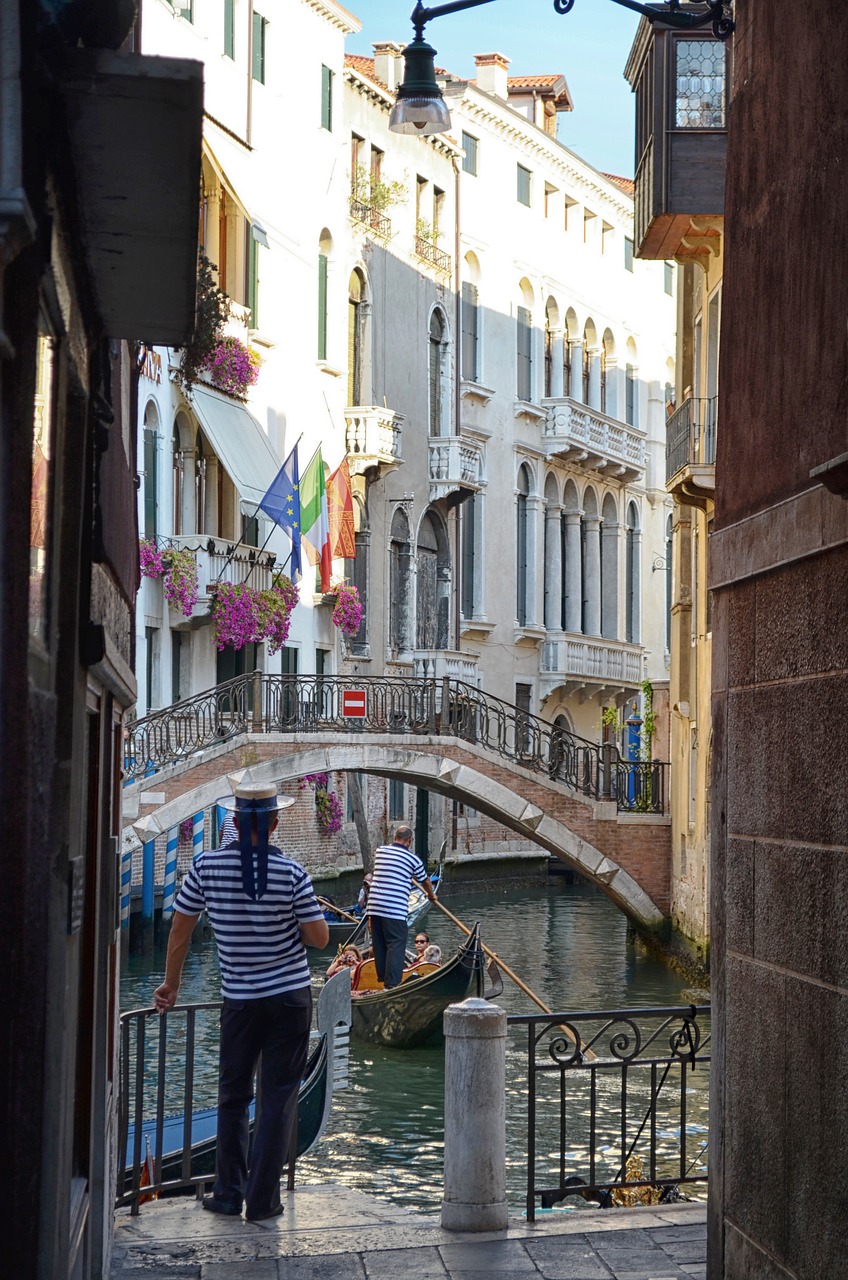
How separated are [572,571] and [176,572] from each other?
14389mm

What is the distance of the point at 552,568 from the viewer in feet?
109

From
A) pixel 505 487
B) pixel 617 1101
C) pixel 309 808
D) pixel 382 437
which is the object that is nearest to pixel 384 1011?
pixel 617 1101

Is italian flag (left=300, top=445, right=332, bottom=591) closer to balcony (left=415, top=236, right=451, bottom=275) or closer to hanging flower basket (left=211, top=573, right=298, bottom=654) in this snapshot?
hanging flower basket (left=211, top=573, right=298, bottom=654)

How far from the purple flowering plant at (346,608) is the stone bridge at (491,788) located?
379cm

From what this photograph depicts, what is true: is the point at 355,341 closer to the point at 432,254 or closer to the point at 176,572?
the point at 432,254

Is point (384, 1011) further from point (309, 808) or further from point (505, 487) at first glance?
point (505, 487)

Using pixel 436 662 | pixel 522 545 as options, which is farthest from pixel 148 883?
pixel 522 545

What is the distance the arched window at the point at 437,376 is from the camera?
95.5 ft

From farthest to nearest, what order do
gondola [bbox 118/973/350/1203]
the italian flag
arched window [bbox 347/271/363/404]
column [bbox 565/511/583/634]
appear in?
column [bbox 565/511/583/634] → arched window [bbox 347/271/363/404] → the italian flag → gondola [bbox 118/973/350/1203]

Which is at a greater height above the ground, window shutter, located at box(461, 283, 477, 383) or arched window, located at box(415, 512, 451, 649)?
window shutter, located at box(461, 283, 477, 383)

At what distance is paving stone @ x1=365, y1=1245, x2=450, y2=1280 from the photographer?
5.38 metres

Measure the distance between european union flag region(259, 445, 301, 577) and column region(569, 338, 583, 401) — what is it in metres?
13.8

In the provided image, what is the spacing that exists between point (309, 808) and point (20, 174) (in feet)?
74.7

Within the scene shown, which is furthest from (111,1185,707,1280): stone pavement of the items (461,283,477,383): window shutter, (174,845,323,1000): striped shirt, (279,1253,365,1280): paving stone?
(461,283,477,383): window shutter
